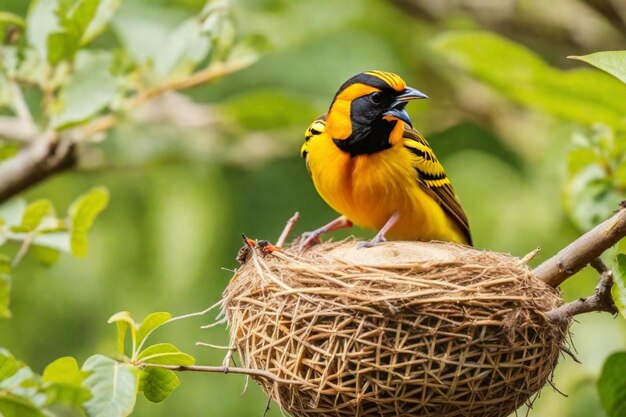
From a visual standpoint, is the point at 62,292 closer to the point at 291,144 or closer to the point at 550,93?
the point at 291,144

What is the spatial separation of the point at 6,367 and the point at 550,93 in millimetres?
2512

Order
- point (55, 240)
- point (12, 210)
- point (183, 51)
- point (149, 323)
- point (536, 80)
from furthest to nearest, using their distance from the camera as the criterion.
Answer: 1. point (536, 80)
2. point (183, 51)
3. point (12, 210)
4. point (55, 240)
5. point (149, 323)

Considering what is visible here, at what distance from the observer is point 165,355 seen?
250cm

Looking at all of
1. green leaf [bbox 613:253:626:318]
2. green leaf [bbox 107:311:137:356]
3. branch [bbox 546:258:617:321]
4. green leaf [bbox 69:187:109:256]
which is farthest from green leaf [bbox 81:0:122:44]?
green leaf [bbox 613:253:626:318]

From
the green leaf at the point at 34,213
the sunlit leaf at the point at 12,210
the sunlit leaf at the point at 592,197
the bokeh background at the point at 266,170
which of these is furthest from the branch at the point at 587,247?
the bokeh background at the point at 266,170

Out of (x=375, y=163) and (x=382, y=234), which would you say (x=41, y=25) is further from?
(x=382, y=234)

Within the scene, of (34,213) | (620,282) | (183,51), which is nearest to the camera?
(620,282)

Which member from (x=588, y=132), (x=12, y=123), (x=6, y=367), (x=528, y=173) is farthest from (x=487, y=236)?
(x=6, y=367)

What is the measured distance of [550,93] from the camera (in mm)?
4059

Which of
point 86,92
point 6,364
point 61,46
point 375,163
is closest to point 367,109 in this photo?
point 375,163

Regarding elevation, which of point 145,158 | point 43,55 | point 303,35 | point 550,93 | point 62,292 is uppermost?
point 43,55

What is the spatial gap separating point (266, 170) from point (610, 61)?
4288 mm

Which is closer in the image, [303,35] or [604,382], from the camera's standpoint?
[604,382]

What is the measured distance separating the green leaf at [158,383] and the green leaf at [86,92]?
122 cm
